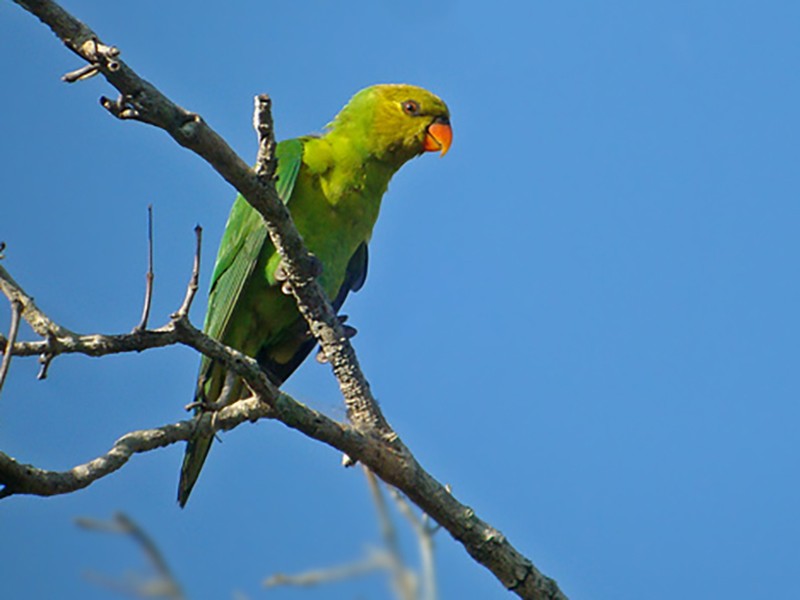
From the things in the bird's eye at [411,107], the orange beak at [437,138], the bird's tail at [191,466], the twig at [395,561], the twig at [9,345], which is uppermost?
the bird's eye at [411,107]

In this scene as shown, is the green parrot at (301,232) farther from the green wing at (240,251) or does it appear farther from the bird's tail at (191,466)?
the bird's tail at (191,466)

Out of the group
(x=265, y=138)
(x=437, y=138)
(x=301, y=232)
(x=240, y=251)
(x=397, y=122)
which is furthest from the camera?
(x=437, y=138)

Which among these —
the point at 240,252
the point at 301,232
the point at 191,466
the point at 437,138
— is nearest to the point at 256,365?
the point at 191,466

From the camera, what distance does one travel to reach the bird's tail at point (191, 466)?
168 inches

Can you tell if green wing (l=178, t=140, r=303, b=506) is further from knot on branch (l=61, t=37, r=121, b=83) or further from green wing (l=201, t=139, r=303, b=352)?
knot on branch (l=61, t=37, r=121, b=83)

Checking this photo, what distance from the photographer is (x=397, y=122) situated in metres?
5.16

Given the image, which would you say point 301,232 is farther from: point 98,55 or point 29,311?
point 98,55

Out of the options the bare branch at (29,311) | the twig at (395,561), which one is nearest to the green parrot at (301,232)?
the bare branch at (29,311)

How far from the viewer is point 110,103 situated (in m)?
2.58

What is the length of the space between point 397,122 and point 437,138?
0.24 metres

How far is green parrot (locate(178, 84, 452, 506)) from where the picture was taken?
15.4 ft

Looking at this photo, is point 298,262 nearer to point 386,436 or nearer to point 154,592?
point 386,436

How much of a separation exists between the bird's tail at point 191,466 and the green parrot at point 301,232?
0.23m

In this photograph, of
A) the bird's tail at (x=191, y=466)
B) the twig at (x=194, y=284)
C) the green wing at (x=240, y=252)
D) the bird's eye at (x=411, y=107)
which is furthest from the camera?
the bird's eye at (x=411, y=107)
